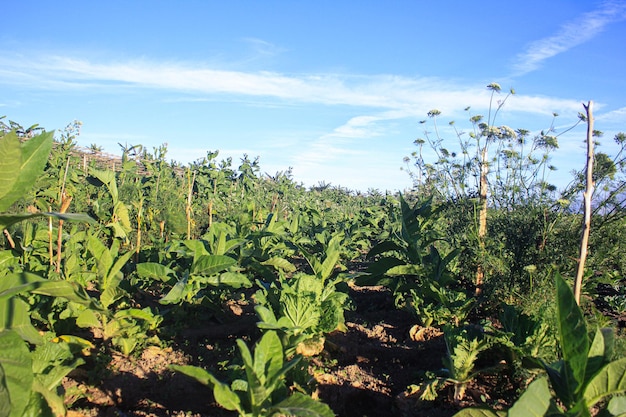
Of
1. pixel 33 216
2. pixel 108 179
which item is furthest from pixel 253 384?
pixel 108 179

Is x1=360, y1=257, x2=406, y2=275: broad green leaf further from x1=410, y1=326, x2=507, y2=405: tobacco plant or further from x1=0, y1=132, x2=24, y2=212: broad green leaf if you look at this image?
x1=0, y1=132, x2=24, y2=212: broad green leaf

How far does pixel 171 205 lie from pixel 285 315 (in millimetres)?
5822

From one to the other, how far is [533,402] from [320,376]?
70.3 inches

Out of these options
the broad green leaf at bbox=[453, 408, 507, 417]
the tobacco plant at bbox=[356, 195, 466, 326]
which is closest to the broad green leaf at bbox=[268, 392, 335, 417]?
the broad green leaf at bbox=[453, 408, 507, 417]

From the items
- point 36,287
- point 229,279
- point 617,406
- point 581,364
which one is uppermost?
point 36,287

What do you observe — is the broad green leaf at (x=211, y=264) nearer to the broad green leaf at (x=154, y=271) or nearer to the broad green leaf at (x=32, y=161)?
the broad green leaf at (x=154, y=271)

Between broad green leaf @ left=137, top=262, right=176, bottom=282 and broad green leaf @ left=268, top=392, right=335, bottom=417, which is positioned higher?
broad green leaf @ left=137, top=262, right=176, bottom=282

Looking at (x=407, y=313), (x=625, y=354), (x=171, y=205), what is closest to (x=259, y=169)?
(x=171, y=205)

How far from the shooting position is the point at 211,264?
4.25 meters

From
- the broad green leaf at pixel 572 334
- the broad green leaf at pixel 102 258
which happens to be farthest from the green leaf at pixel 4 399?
the broad green leaf at pixel 572 334

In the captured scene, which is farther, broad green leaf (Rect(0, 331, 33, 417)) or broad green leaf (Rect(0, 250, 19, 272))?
broad green leaf (Rect(0, 250, 19, 272))

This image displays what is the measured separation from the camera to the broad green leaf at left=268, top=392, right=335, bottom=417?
91.1 inches

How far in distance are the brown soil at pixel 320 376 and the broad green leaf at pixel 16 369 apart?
1.13m

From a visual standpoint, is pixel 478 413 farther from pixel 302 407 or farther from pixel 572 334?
pixel 302 407
